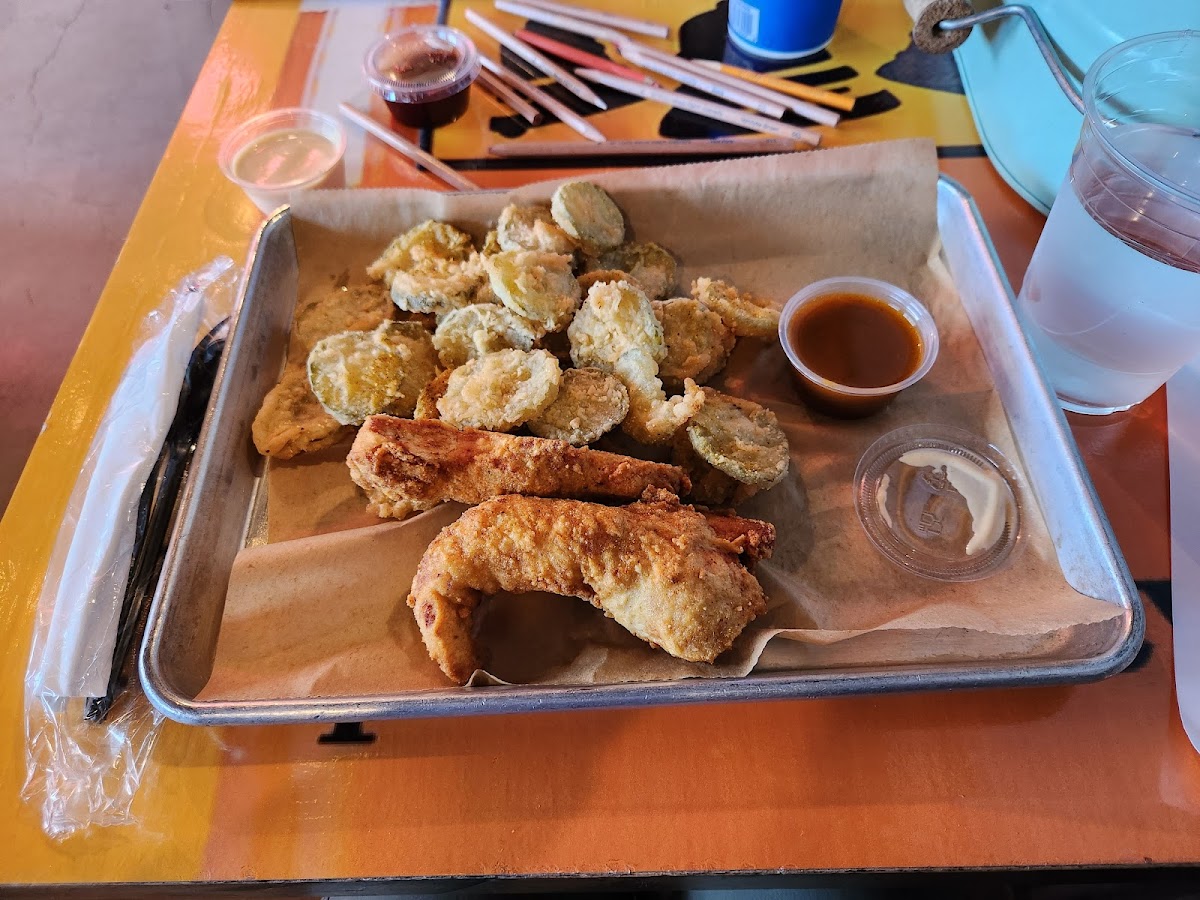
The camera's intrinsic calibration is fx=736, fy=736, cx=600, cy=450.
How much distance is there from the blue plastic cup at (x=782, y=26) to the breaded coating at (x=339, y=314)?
1795 mm

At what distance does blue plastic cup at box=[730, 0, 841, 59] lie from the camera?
107 inches

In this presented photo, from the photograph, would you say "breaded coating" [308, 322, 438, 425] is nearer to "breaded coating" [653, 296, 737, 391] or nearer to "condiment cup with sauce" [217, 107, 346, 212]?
"breaded coating" [653, 296, 737, 391]

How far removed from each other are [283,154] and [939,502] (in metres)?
2.37

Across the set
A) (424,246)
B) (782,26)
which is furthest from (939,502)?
(782,26)

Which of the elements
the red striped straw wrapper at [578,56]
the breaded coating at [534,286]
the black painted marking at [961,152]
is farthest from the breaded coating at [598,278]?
the black painted marking at [961,152]

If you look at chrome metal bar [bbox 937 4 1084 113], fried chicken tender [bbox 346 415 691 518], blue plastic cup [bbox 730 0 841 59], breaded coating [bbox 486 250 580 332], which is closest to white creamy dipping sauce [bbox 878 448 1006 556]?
fried chicken tender [bbox 346 415 691 518]

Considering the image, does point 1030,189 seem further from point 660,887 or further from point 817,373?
point 660,887

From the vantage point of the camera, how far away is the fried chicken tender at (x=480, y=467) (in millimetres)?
1620

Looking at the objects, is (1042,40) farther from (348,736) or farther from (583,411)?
(348,736)

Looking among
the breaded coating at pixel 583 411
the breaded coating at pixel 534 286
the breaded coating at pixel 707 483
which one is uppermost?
the breaded coating at pixel 534 286

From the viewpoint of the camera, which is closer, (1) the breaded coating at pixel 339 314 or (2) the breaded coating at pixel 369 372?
(2) the breaded coating at pixel 369 372

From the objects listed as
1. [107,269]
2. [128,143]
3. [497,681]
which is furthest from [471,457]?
[128,143]

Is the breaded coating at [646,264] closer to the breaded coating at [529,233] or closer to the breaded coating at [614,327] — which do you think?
the breaded coating at [529,233]

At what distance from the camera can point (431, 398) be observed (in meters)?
1.87
